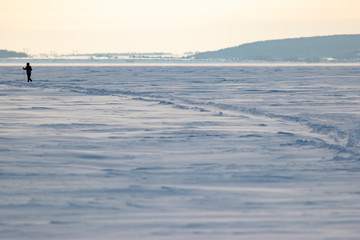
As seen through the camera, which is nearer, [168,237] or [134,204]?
[168,237]

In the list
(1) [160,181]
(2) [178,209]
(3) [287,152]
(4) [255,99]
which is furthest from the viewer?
(4) [255,99]

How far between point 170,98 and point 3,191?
15508 millimetres

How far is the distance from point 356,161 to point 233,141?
262 cm

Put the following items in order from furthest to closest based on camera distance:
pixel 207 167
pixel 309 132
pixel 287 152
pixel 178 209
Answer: pixel 309 132 < pixel 287 152 < pixel 207 167 < pixel 178 209

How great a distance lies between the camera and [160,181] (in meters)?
6.95

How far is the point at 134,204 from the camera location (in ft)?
19.0

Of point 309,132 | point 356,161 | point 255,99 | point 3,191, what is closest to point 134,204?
point 3,191

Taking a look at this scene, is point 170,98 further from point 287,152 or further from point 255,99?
point 287,152

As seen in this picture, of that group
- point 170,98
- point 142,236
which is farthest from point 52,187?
point 170,98

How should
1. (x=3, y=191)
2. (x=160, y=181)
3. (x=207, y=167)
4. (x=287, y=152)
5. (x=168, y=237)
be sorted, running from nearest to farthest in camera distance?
1. (x=168, y=237)
2. (x=3, y=191)
3. (x=160, y=181)
4. (x=207, y=167)
5. (x=287, y=152)

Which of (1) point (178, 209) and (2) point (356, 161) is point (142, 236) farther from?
(2) point (356, 161)

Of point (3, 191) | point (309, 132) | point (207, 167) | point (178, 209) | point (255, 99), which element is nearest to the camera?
point (178, 209)

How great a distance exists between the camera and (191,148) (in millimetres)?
9641

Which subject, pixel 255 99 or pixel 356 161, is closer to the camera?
pixel 356 161
